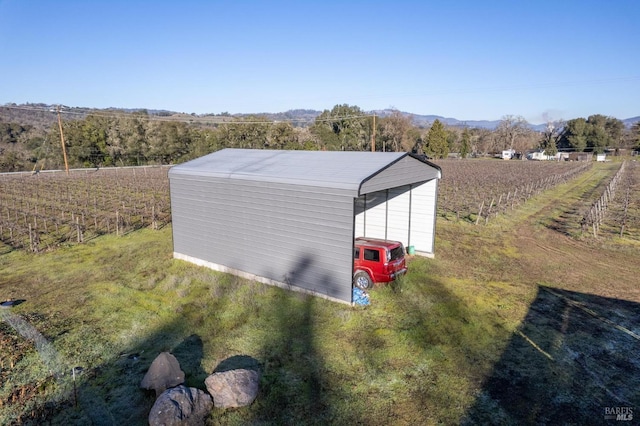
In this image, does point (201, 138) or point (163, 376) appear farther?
point (201, 138)

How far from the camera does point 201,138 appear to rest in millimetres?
66500

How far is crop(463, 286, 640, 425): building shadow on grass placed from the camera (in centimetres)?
672

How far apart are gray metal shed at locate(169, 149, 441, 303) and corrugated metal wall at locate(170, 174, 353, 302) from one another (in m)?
0.03

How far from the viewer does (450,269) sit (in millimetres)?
13914

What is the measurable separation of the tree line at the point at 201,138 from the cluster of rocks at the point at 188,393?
38.6m

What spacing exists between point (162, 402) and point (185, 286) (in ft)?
21.3

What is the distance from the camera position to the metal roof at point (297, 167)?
436 inches

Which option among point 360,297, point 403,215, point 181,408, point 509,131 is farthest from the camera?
point 509,131

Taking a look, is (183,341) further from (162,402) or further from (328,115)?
(328,115)

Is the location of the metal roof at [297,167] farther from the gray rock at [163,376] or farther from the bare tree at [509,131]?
the bare tree at [509,131]

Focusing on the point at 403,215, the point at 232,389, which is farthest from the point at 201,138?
the point at 232,389

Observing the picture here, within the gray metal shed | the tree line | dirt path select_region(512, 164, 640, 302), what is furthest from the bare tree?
the gray metal shed

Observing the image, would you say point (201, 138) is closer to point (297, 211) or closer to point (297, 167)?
point (297, 167)

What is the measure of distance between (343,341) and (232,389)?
10.1ft
